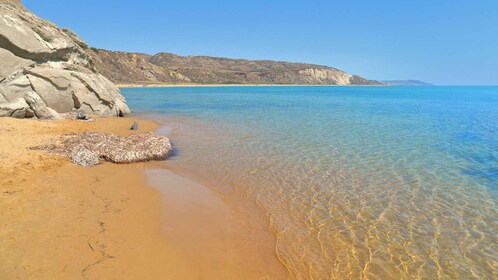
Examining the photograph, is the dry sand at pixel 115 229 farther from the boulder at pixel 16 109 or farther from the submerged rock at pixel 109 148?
the boulder at pixel 16 109

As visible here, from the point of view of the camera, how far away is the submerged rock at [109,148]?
10974 millimetres

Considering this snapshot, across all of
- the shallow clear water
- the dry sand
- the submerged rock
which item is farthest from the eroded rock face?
the dry sand

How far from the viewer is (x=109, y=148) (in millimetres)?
12070

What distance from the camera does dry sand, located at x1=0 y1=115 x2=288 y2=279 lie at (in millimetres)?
4961

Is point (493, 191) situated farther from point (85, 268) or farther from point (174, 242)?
point (85, 268)

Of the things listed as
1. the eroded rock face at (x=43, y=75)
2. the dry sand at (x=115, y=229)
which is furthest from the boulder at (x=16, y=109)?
the dry sand at (x=115, y=229)

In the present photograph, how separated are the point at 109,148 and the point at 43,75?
12.1m

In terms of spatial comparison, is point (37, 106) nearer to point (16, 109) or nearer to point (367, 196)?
point (16, 109)

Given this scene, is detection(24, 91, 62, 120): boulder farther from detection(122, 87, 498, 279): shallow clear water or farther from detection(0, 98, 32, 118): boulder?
detection(122, 87, 498, 279): shallow clear water

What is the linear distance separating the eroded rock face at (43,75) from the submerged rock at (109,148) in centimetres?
743

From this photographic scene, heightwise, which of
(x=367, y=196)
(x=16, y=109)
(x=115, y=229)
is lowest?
(x=367, y=196)

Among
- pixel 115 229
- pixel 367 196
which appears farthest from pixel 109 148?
pixel 367 196

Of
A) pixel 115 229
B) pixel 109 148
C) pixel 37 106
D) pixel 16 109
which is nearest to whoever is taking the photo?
pixel 115 229

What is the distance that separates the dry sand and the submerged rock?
1022 mm
